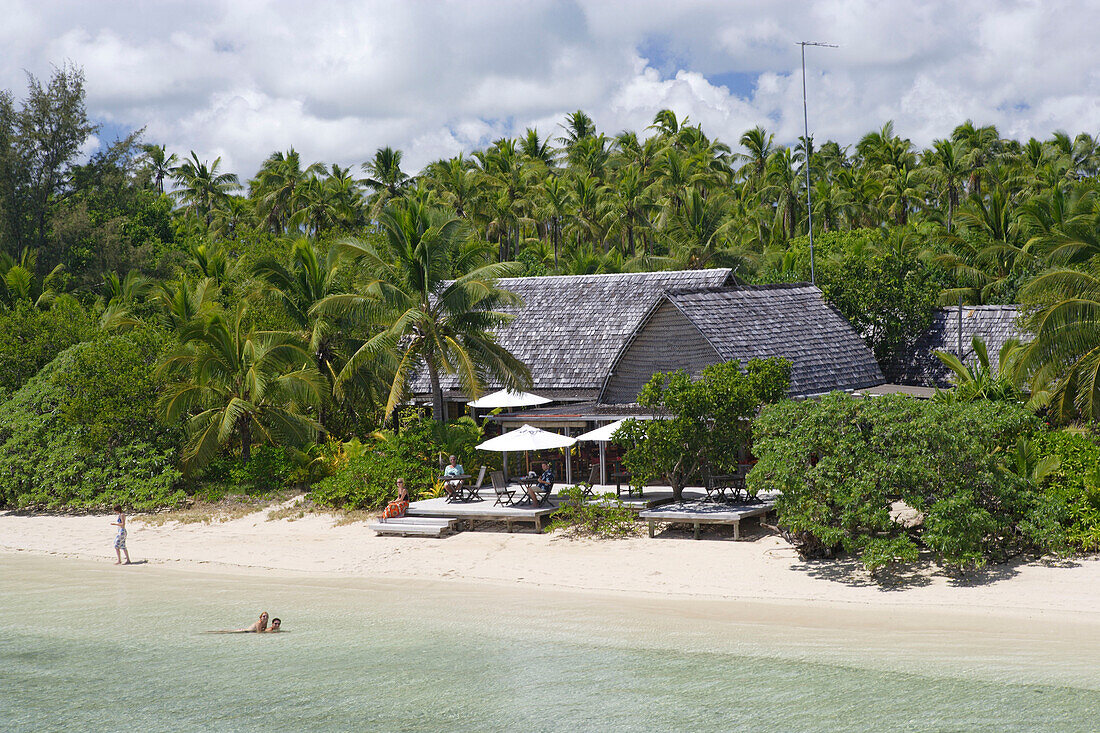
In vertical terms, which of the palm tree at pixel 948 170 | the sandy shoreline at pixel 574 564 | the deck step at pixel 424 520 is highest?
the palm tree at pixel 948 170

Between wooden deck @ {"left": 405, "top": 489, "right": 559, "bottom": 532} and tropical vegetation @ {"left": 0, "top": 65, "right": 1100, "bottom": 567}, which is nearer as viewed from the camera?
tropical vegetation @ {"left": 0, "top": 65, "right": 1100, "bottom": 567}

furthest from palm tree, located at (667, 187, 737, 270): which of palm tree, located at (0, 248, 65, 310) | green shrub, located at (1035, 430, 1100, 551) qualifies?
palm tree, located at (0, 248, 65, 310)

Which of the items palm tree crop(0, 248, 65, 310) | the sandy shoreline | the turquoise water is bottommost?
the turquoise water

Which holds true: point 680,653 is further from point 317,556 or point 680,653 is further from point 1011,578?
point 317,556

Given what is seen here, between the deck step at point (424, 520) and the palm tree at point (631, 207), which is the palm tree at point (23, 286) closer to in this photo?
the deck step at point (424, 520)

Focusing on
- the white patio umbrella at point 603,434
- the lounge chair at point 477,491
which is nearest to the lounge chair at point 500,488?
the lounge chair at point 477,491

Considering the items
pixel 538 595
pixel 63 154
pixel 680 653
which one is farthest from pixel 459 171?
pixel 680 653

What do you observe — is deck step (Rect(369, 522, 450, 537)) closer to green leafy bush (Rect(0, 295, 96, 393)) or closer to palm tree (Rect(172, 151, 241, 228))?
green leafy bush (Rect(0, 295, 96, 393))
